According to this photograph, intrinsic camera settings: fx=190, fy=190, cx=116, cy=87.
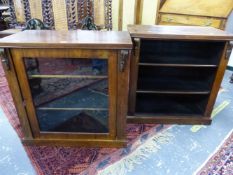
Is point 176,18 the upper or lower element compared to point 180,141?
upper

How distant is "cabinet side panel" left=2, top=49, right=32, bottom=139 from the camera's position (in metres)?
1.15

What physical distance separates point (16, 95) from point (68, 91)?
1.08ft

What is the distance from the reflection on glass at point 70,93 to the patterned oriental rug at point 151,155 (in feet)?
0.60

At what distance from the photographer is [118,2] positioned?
277 cm

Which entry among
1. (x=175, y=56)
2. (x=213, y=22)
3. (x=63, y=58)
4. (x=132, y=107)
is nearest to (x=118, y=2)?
(x=213, y=22)

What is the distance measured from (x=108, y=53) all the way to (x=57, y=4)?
6.02ft

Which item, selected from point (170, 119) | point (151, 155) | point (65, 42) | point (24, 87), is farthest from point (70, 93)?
point (170, 119)

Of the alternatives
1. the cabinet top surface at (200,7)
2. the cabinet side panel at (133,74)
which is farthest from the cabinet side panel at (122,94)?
the cabinet top surface at (200,7)

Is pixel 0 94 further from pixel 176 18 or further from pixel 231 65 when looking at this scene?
pixel 231 65

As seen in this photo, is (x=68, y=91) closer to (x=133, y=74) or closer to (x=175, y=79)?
(x=133, y=74)

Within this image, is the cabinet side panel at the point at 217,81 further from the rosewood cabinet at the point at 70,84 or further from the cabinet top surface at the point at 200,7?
the cabinet top surface at the point at 200,7

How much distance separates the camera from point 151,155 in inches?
55.2

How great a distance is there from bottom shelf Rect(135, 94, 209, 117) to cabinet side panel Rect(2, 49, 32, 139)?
0.92m

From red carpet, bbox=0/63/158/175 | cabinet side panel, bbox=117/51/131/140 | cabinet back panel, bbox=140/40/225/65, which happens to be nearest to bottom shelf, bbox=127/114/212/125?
red carpet, bbox=0/63/158/175
